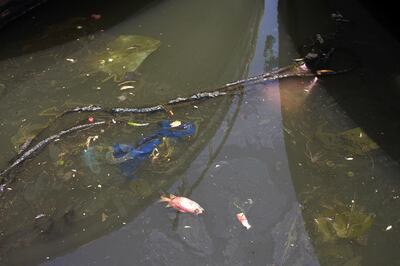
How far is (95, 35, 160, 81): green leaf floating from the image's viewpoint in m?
3.95

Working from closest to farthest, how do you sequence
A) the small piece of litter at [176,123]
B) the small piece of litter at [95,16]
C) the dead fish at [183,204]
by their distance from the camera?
1. the dead fish at [183,204]
2. the small piece of litter at [176,123]
3. the small piece of litter at [95,16]

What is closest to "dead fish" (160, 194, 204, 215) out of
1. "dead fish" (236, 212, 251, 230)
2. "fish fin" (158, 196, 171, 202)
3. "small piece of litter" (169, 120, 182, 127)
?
"fish fin" (158, 196, 171, 202)

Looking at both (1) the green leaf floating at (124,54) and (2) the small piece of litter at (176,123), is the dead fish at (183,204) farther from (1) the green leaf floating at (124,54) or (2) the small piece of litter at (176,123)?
(1) the green leaf floating at (124,54)

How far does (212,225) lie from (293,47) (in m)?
2.10

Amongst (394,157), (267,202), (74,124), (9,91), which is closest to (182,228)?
(267,202)

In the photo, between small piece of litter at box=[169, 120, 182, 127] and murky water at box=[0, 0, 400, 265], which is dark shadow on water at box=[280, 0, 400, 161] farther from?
small piece of litter at box=[169, 120, 182, 127]

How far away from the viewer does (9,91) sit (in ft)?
12.5

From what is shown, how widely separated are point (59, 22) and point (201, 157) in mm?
2384

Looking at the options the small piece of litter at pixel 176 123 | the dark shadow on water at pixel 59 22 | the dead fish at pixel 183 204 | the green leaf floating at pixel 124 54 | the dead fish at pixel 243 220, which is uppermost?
the dark shadow on water at pixel 59 22

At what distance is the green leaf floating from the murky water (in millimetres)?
20

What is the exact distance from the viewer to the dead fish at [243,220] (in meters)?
2.79

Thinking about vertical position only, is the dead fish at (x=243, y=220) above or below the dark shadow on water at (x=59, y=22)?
below

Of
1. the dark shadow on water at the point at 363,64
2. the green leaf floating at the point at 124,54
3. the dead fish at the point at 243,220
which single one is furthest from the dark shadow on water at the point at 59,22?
the dead fish at the point at 243,220

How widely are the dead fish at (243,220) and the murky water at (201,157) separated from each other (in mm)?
31
